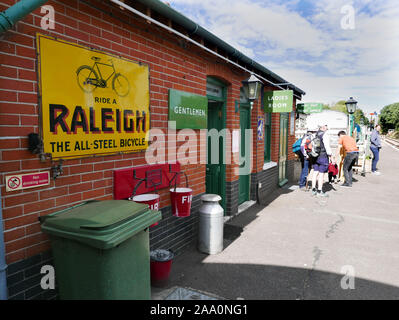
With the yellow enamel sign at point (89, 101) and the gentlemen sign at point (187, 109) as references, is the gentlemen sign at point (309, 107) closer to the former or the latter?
the gentlemen sign at point (187, 109)

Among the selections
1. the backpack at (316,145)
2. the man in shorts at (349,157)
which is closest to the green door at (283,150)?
the backpack at (316,145)

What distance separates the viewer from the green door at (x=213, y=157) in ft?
18.5

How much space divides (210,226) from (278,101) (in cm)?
457

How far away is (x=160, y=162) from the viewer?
12.5 feet

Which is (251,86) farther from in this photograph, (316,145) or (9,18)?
(9,18)

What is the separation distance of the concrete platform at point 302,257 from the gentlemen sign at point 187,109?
2072mm

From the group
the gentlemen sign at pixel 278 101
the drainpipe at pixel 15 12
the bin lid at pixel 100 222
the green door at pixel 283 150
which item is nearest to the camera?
the drainpipe at pixel 15 12

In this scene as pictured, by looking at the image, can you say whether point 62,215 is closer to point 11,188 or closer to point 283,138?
point 11,188

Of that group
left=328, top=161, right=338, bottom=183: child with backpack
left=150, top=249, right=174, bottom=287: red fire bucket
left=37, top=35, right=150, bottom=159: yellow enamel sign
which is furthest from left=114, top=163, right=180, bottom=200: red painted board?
left=328, top=161, right=338, bottom=183: child with backpack

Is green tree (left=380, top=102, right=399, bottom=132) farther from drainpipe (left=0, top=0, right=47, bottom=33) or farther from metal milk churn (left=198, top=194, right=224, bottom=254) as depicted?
drainpipe (left=0, top=0, right=47, bottom=33)

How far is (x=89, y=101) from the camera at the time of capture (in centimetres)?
277

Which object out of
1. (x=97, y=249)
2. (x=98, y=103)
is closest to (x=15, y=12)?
(x=98, y=103)

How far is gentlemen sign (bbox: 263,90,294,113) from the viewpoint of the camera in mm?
7258
